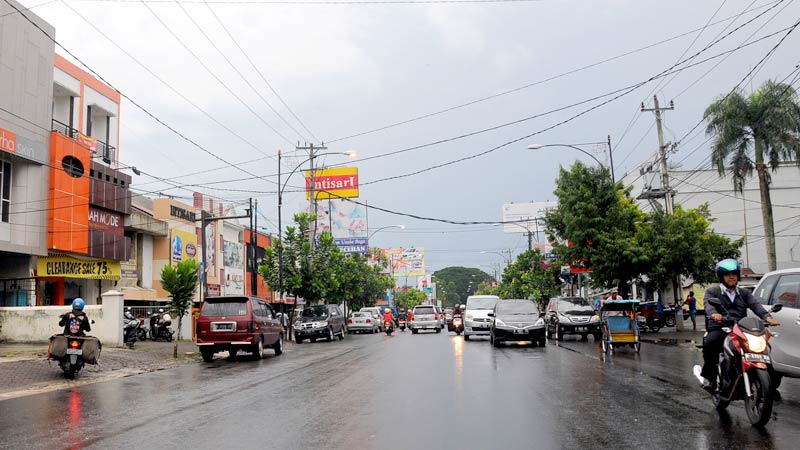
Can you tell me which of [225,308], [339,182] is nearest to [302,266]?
[225,308]

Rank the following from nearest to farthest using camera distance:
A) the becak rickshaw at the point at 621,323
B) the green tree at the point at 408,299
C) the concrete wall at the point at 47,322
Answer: the becak rickshaw at the point at 621,323
the concrete wall at the point at 47,322
the green tree at the point at 408,299

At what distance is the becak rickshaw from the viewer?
1839 cm

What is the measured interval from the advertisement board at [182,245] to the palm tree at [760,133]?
31.4m

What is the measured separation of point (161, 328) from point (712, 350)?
2429 cm

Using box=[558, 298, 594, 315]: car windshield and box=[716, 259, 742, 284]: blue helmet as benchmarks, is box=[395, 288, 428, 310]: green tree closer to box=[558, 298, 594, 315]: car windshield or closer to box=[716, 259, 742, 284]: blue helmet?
box=[558, 298, 594, 315]: car windshield

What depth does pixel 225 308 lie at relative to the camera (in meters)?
→ 19.7

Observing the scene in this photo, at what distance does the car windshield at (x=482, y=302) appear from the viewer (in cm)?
2936

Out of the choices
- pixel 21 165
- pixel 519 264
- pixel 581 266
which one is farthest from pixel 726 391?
pixel 519 264

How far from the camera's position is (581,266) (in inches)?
1267

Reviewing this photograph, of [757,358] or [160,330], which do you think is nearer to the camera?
[757,358]

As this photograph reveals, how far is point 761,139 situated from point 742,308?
1083 inches

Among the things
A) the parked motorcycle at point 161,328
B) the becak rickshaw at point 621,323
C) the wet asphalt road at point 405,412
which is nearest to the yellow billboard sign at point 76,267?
the parked motorcycle at point 161,328

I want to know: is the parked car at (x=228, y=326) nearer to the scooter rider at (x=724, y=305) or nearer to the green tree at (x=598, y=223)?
the scooter rider at (x=724, y=305)

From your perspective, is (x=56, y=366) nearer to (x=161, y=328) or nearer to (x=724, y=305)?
(x=161, y=328)
